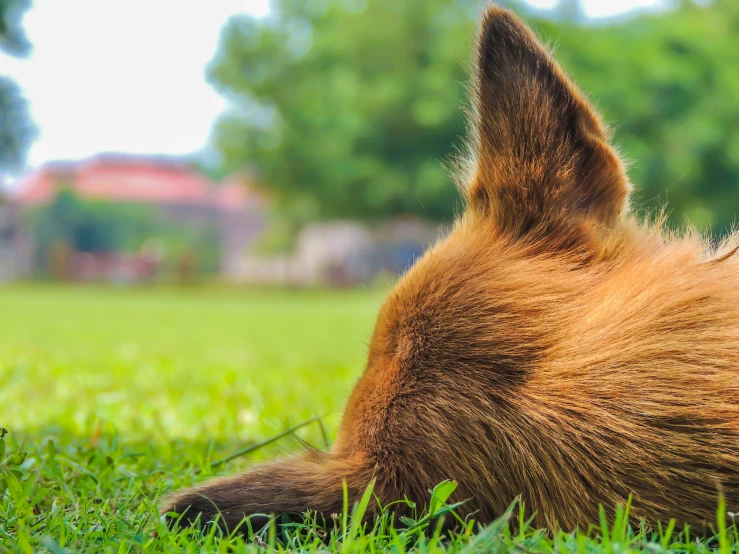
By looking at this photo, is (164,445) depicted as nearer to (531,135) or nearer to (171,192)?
(531,135)

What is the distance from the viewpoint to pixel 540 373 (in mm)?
1538

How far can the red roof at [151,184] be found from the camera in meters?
60.1

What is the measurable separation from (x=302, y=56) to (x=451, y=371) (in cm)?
3779

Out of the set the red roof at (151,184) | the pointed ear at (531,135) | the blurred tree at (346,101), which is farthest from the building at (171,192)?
the pointed ear at (531,135)

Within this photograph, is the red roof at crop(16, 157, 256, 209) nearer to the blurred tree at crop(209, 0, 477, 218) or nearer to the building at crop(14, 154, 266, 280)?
the building at crop(14, 154, 266, 280)

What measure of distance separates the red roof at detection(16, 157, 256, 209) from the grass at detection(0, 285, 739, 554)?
52780 mm

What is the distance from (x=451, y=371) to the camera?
5.19 feet

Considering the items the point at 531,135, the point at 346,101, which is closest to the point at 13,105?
the point at 531,135

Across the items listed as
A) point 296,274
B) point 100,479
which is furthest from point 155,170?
point 100,479

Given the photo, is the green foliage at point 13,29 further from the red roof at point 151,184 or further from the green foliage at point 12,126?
the red roof at point 151,184

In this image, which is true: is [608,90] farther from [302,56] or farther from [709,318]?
[709,318]

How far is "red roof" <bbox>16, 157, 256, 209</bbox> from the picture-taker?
60.1 meters

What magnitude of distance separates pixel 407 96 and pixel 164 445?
30.6 meters

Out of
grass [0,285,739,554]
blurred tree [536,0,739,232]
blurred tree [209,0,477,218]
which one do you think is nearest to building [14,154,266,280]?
blurred tree [209,0,477,218]
